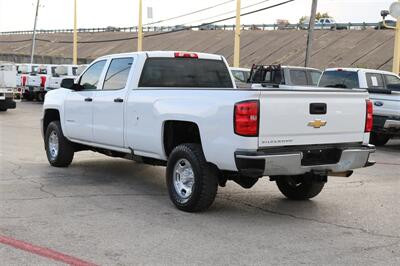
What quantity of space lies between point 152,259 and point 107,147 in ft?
12.2

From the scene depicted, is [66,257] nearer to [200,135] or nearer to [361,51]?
[200,135]

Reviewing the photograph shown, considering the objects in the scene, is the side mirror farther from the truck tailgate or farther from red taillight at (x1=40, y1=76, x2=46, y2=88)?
red taillight at (x1=40, y1=76, x2=46, y2=88)

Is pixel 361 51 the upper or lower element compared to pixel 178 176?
upper

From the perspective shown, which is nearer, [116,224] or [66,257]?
[66,257]

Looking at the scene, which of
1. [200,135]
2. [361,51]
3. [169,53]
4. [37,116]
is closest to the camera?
[200,135]

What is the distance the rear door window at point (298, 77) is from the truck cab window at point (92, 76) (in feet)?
26.6

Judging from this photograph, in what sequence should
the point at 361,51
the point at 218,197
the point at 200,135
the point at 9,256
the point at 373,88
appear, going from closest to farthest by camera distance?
the point at 9,256
the point at 200,135
the point at 218,197
the point at 373,88
the point at 361,51

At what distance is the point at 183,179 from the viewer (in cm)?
709

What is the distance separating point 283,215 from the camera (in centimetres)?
705

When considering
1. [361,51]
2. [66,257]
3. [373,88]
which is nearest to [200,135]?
[66,257]

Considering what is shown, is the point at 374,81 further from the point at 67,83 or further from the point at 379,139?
the point at 67,83

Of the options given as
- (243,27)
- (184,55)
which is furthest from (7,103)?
(243,27)

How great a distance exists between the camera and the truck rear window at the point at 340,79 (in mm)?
14625

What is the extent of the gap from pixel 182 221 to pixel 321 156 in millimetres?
1778
